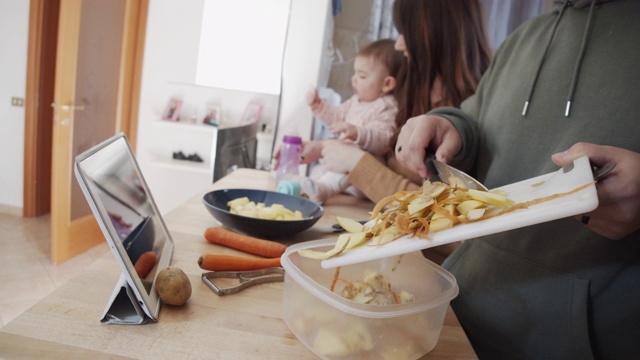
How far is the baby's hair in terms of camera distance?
6.38 ft

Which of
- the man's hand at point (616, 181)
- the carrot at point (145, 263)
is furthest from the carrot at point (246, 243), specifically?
the man's hand at point (616, 181)

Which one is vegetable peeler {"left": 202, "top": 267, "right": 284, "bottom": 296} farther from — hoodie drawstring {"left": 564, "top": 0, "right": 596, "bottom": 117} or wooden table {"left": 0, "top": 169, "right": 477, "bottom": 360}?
hoodie drawstring {"left": 564, "top": 0, "right": 596, "bottom": 117}

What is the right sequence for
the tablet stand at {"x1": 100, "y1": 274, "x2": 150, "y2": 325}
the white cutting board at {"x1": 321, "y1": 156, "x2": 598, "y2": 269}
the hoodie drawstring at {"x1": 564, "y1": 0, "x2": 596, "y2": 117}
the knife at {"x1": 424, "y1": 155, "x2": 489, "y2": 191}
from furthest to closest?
the hoodie drawstring at {"x1": 564, "y1": 0, "x2": 596, "y2": 117} → the knife at {"x1": 424, "y1": 155, "x2": 489, "y2": 191} → the tablet stand at {"x1": 100, "y1": 274, "x2": 150, "y2": 325} → the white cutting board at {"x1": 321, "y1": 156, "x2": 598, "y2": 269}

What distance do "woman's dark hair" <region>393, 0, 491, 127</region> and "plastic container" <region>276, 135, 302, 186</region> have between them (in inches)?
20.0

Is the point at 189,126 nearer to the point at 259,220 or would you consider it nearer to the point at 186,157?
the point at 186,157

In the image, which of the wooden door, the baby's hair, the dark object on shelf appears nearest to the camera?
the baby's hair

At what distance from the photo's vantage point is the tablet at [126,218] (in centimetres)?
53

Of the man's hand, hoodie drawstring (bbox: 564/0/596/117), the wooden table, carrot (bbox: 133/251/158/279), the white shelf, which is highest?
hoodie drawstring (bbox: 564/0/596/117)

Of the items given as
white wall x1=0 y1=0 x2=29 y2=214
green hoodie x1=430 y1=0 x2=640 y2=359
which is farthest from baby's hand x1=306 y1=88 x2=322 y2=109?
white wall x1=0 y1=0 x2=29 y2=214

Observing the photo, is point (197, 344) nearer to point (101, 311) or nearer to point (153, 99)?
point (101, 311)

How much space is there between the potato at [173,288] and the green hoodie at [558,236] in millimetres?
529

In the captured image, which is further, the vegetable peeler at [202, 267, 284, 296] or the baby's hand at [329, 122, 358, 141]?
the baby's hand at [329, 122, 358, 141]

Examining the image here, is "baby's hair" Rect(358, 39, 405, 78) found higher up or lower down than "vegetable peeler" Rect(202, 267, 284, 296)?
higher up

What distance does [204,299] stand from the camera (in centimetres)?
65
